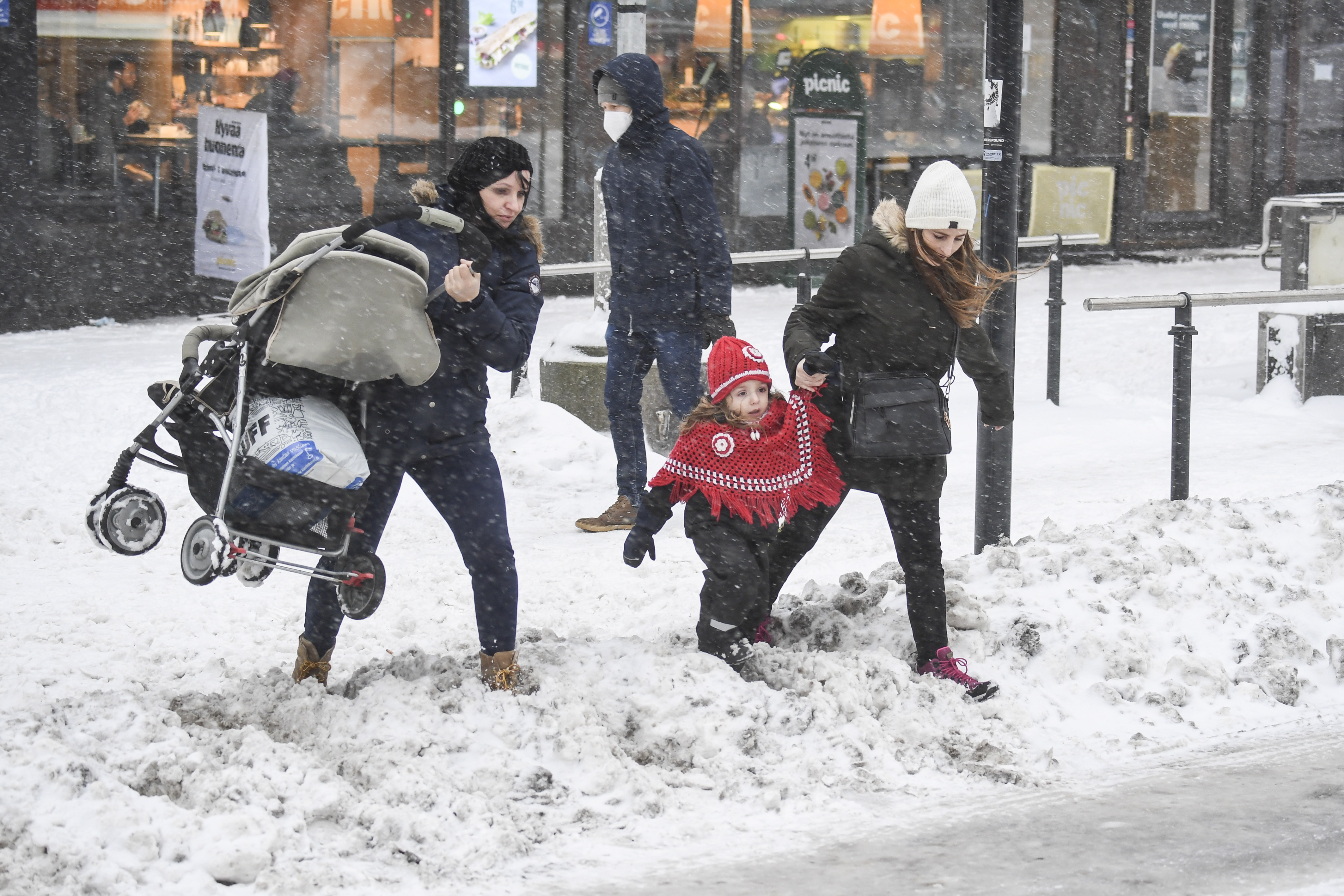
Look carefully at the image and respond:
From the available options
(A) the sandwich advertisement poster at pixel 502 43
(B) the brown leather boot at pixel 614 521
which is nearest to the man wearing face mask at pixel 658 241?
(B) the brown leather boot at pixel 614 521

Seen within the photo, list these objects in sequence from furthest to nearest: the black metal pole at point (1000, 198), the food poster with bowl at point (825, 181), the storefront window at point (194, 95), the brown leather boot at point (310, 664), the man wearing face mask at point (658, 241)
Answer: the food poster with bowl at point (825, 181) → the storefront window at point (194, 95) → the man wearing face mask at point (658, 241) → the black metal pole at point (1000, 198) → the brown leather boot at point (310, 664)

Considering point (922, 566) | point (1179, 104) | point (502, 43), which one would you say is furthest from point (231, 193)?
point (1179, 104)

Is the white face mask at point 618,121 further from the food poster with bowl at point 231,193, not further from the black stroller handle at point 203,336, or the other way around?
the food poster with bowl at point 231,193

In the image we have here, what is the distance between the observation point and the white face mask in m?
6.76

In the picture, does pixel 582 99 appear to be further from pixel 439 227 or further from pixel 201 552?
pixel 201 552

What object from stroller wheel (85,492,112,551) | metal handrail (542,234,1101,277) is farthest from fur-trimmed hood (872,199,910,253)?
metal handrail (542,234,1101,277)

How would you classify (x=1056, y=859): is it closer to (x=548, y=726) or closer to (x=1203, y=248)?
(x=548, y=726)

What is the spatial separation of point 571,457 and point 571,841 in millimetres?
4488

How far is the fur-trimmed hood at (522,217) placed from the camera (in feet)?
14.9

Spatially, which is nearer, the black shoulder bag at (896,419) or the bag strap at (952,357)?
the black shoulder bag at (896,419)

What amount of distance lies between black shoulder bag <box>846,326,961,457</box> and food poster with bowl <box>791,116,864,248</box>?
421 inches

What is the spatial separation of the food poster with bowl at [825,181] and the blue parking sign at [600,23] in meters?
2.10

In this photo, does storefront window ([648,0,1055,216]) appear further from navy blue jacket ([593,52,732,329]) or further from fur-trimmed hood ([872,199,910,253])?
fur-trimmed hood ([872,199,910,253])

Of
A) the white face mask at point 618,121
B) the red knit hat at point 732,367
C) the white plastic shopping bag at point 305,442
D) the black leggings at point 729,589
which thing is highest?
the white face mask at point 618,121
